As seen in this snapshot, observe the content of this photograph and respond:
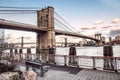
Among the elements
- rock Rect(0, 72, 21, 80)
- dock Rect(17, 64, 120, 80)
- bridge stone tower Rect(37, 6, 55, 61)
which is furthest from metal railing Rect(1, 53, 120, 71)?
bridge stone tower Rect(37, 6, 55, 61)

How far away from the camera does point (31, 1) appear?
12.7 metres

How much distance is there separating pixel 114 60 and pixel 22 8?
1673 inches

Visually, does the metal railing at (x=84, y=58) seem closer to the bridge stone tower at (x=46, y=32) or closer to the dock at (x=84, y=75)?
the dock at (x=84, y=75)

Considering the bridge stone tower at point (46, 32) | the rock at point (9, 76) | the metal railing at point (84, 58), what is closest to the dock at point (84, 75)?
the metal railing at point (84, 58)

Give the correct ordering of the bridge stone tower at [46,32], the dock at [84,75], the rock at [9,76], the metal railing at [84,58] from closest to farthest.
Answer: the rock at [9,76], the dock at [84,75], the metal railing at [84,58], the bridge stone tower at [46,32]

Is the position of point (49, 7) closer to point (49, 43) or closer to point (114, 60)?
point (49, 43)

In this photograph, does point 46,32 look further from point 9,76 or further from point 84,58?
point 9,76

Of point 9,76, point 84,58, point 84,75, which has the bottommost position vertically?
point 84,75

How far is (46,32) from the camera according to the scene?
1484 inches

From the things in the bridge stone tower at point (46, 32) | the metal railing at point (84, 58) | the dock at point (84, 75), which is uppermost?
the bridge stone tower at point (46, 32)

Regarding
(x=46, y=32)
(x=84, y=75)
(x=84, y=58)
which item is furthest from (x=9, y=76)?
(x=46, y=32)

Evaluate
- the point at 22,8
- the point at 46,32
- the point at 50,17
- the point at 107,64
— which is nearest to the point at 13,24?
the point at 46,32

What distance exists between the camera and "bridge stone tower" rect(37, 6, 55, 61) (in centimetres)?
3631

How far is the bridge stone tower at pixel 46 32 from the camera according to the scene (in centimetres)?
3631
